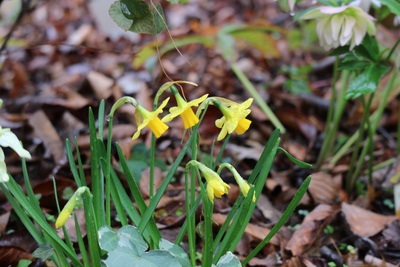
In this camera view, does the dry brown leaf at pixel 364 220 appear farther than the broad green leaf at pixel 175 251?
Yes

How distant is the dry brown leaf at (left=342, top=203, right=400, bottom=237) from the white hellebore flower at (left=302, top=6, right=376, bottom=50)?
500mm

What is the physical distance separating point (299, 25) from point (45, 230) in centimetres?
293

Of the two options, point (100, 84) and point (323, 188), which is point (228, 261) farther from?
point (100, 84)

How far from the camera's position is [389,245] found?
1307 mm

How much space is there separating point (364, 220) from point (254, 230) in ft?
1.12

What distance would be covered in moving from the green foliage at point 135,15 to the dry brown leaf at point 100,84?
47.5 inches

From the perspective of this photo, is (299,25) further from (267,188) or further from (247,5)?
(267,188)

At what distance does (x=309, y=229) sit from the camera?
4.36ft

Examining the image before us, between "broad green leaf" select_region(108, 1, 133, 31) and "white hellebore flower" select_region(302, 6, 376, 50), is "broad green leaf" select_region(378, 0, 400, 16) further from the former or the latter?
"broad green leaf" select_region(108, 1, 133, 31)

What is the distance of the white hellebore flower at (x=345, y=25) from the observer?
1162mm

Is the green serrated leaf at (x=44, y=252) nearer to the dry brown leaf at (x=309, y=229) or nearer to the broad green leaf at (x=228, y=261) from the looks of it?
the broad green leaf at (x=228, y=261)

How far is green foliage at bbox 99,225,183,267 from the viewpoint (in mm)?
790

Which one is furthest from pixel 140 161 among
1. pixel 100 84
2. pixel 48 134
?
pixel 100 84

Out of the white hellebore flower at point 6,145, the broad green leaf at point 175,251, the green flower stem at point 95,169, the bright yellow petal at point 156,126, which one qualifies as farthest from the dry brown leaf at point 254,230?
the white hellebore flower at point 6,145
